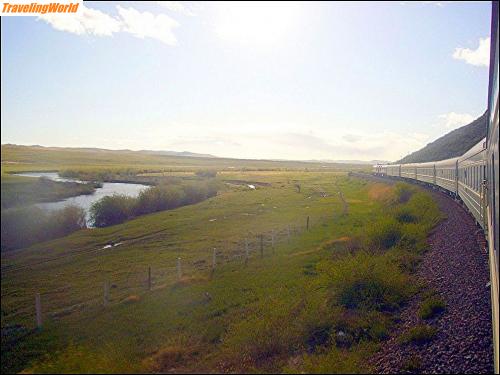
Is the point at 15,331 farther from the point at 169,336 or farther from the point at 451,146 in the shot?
the point at 451,146

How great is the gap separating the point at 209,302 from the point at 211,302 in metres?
0.08

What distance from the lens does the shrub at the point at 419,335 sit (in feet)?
27.5

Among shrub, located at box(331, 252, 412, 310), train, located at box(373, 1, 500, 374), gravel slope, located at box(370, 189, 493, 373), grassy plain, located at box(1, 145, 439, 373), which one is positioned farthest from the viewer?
shrub, located at box(331, 252, 412, 310)

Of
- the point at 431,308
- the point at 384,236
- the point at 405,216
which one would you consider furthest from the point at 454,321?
the point at 405,216

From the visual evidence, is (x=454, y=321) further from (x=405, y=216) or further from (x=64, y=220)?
(x=405, y=216)

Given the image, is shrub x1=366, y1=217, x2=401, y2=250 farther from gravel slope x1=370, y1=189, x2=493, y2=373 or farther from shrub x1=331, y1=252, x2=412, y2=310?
shrub x1=331, y1=252, x2=412, y2=310

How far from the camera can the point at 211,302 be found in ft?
42.9

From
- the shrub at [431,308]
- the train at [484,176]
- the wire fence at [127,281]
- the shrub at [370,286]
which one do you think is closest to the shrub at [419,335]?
the shrub at [431,308]

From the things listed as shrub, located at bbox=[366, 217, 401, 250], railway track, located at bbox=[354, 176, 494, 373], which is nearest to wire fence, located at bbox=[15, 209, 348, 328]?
shrub, located at bbox=[366, 217, 401, 250]

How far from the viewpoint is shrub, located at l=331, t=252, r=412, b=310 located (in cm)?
1125

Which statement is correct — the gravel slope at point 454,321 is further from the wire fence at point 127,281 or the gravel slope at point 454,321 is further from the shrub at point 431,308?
the wire fence at point 127,281

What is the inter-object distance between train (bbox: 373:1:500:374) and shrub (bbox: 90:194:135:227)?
1753 centimetres

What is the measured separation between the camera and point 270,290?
45.9ft

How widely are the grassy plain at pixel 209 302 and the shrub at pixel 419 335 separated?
2.16 ft
